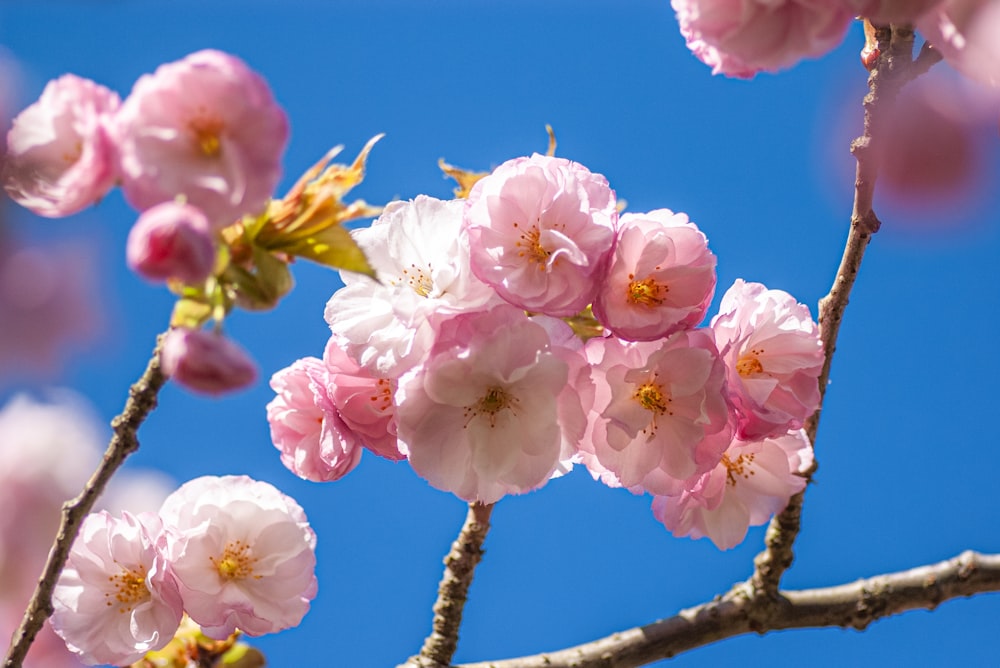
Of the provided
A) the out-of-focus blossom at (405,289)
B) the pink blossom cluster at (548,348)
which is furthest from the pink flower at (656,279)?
the out-of-focus blossom at (405,289)

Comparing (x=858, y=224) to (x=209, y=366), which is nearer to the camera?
(x=209, y=366)

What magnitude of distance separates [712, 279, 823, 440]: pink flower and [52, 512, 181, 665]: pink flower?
24.4 inches

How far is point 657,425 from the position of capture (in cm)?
100

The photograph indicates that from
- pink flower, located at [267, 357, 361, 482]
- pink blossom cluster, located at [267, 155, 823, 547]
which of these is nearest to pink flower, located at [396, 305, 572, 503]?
pink blossom cluster, located at [267, 155, 823, 547]

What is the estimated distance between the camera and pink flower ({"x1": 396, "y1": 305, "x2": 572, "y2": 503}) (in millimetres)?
909

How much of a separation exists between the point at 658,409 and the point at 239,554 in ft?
1.57

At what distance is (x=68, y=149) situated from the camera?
0.70 meters

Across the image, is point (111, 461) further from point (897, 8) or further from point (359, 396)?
point (897, 8)

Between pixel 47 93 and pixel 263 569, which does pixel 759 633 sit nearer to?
pixel 263 569

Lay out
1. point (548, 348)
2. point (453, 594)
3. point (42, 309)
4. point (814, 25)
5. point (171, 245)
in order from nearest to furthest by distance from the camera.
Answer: point (42, 309) < point (171, 245) < point (814, 25) < point (548, 348) < point (453, 594)

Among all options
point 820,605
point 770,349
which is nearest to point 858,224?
point 770,349

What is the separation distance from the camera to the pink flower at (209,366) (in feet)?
2.24

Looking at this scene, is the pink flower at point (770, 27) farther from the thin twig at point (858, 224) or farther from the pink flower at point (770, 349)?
the pink flower at point (770, 349)

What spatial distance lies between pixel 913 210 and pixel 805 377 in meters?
0.32
